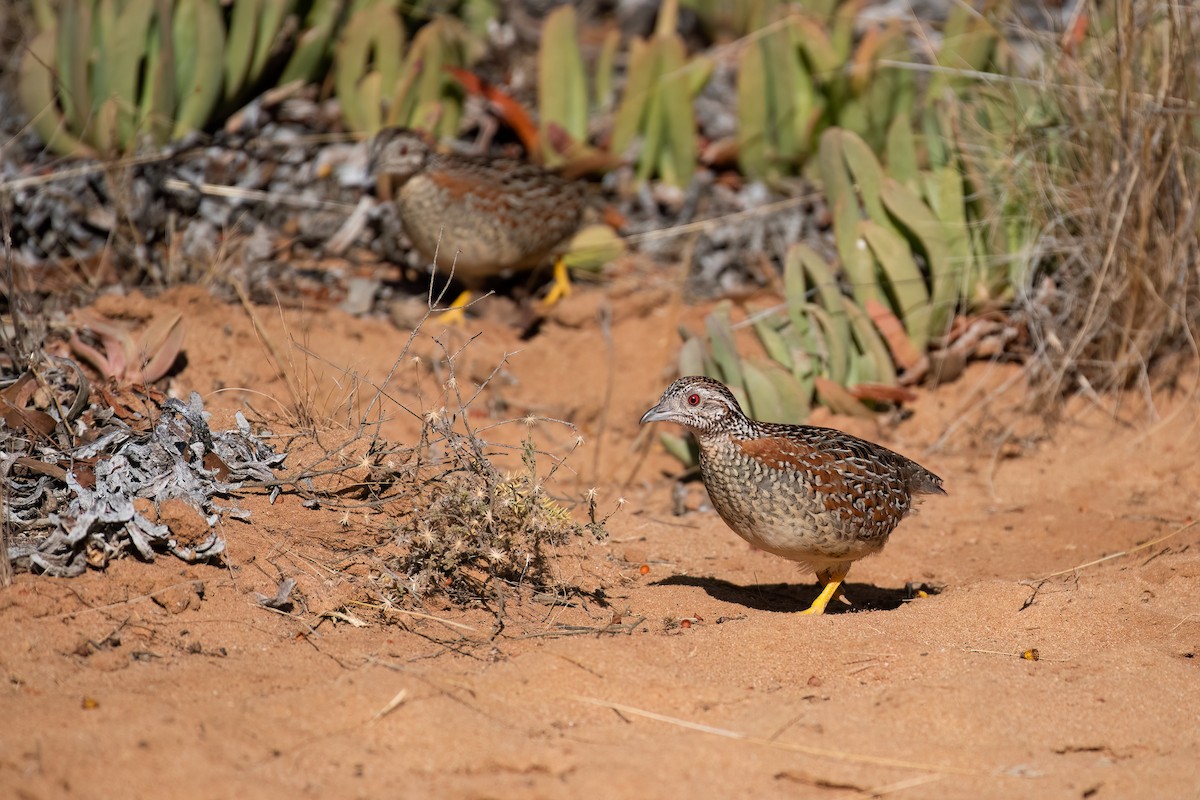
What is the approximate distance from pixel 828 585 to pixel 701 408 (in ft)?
3.25

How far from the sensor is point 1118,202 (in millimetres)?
7082

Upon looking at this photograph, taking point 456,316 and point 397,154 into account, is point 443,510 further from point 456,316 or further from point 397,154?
point 397,154

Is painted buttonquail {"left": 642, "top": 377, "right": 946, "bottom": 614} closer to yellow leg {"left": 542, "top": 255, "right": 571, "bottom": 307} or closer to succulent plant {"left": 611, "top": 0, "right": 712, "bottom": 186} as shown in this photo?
yellow leg {"left": 542, "top": 255, "right": 571, "bottom": 307}

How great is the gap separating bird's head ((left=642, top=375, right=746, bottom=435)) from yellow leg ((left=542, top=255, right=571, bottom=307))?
11.2 ft

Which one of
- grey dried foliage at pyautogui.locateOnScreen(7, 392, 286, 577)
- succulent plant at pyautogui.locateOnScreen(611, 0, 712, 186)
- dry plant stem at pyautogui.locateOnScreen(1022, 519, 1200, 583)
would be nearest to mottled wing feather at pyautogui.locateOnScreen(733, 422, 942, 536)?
dry plant stem at pyautogui.locateOnScreen(1022, 519, 1200, 583)

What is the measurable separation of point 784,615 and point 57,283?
4.89 m

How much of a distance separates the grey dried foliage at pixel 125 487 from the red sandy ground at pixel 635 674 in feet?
0.32

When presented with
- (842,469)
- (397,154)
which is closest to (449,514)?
(842,469)

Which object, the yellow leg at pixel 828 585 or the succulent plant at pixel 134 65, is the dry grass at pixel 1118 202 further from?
the succulent plant at pixel 134 65

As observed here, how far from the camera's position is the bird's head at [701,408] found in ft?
17.4

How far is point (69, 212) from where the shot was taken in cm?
787

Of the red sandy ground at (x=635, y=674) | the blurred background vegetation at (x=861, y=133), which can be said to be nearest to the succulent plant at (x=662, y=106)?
the blurred background vegetation at (x=861, y=133)

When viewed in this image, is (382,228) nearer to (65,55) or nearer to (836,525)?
(65,55)

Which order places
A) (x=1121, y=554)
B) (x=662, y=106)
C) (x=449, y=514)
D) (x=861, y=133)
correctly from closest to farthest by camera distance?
(x=449, y=514), (x=1121, y=554), (x=861, y=133), (x=662, y=106)
